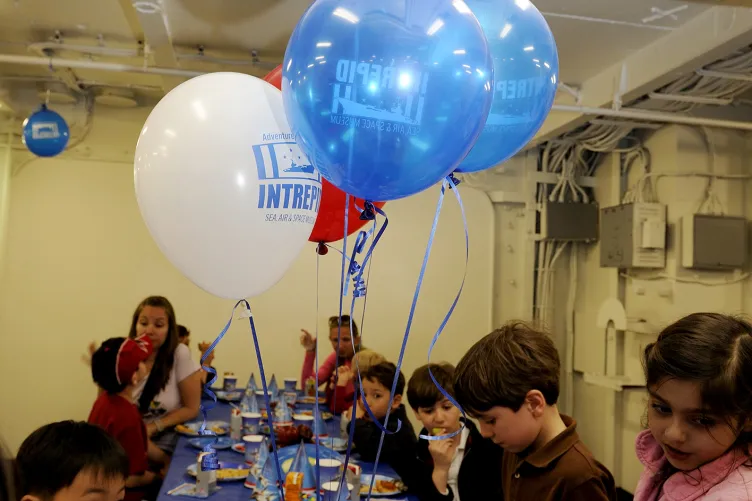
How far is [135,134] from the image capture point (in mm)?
5863

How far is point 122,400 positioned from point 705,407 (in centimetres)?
232

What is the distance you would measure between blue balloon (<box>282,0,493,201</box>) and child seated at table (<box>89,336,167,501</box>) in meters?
1.88

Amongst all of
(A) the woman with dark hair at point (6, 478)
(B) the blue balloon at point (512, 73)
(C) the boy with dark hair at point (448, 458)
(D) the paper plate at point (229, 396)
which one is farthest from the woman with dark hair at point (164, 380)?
(A) the woman with dark hair at point (6, 478)

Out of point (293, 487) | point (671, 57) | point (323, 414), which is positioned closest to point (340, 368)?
point (323, 414)

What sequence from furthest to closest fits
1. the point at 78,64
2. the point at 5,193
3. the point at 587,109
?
the point at 5,193, the point at 587,109, the point at 78,64

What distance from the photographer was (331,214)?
1933 millimetres

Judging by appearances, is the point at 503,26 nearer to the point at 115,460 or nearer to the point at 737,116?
the point at 115,460

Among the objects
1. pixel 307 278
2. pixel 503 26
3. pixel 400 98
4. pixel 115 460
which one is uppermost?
pixel 503 26

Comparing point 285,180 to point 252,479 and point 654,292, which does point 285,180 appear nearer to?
point 252,479

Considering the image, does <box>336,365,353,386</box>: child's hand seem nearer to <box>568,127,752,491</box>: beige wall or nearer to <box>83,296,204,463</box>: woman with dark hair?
<box>83,296,204,463</box>: woman with dark hair

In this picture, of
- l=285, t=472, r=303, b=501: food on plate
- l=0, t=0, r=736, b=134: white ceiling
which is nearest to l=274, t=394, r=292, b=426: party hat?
l=285, t=472, r=303, b=501: food on plate

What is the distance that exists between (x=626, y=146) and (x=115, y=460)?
15.1 feet

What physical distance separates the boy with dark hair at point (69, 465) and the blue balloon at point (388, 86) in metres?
1.00

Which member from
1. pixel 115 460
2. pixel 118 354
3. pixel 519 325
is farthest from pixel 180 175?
pixel 118 354
